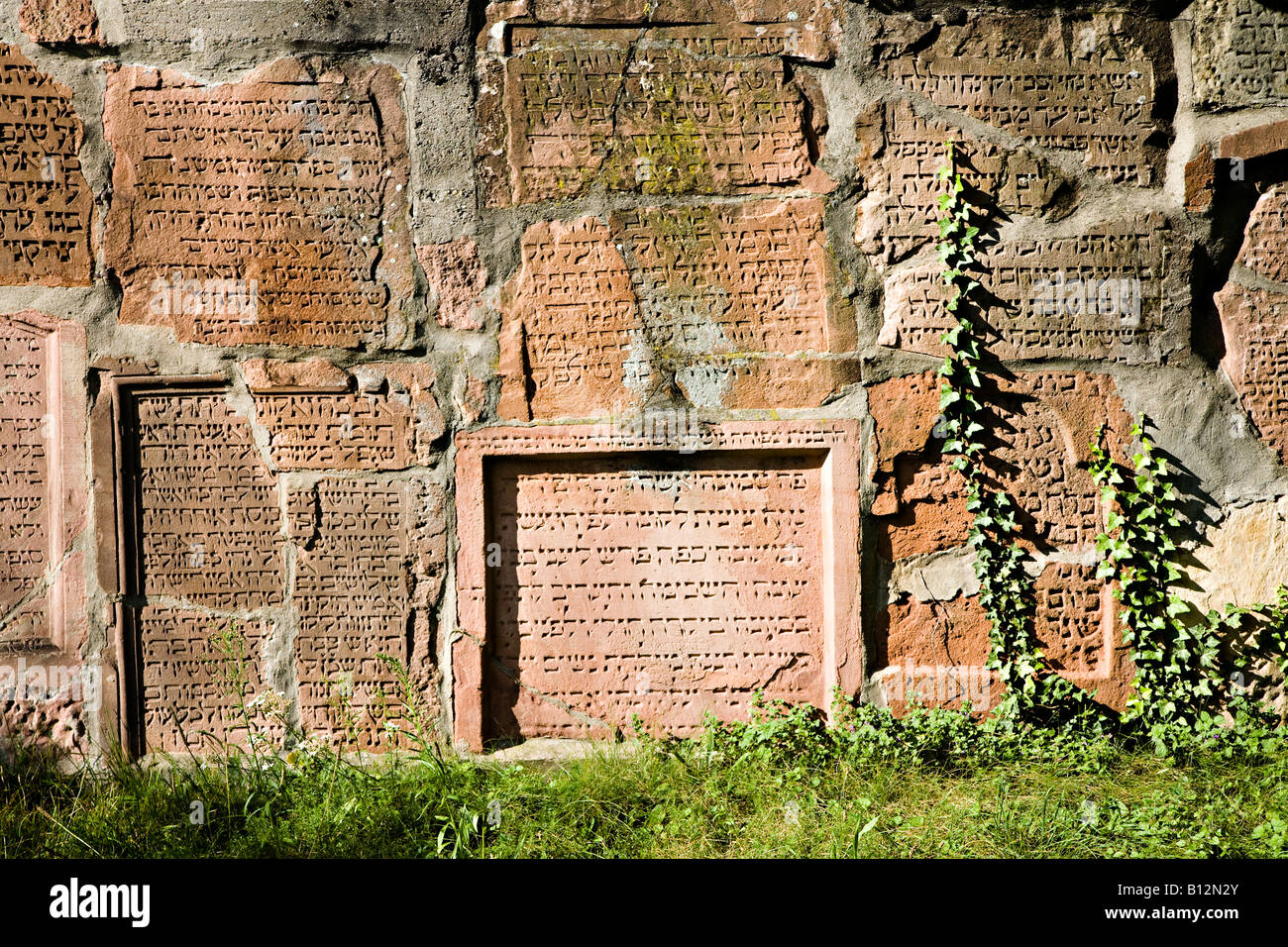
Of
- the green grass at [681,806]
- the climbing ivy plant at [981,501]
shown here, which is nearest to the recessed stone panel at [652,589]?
the green grass at [681,806]

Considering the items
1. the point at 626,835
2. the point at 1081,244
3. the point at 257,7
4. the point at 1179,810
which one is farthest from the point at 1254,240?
the point at 257,7

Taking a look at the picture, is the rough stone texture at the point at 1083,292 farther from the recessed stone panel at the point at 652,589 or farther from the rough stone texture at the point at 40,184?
the rough stone texture at the point at 40,184

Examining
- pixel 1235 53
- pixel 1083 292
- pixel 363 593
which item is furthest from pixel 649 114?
pixel 1235 53

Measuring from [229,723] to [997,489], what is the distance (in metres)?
2.32

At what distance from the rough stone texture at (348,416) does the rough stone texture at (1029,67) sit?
167 cm

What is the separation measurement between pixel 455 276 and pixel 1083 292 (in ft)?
5.94

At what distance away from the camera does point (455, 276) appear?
2625mm

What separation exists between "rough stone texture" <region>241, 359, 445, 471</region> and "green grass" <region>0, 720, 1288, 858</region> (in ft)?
2.75

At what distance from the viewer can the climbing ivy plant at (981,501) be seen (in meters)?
2.61

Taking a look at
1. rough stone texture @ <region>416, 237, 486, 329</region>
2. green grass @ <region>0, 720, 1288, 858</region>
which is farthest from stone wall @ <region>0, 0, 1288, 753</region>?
green grass @ <region>0, 720, 1288, 858</region>

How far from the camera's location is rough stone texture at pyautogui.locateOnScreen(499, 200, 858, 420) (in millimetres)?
2625

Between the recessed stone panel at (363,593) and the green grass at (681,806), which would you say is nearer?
the green grass at (681,806)

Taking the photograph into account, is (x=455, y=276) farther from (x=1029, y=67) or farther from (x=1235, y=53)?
(x=1235, y=53)

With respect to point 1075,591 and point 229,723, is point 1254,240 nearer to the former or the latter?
point 1075,591
